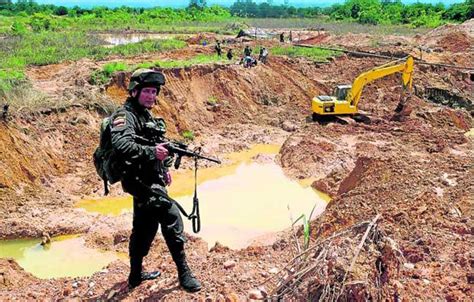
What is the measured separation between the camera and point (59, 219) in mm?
9758

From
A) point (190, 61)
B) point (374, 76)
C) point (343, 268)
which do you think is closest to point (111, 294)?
point (343, 268)

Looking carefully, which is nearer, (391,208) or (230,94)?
(391,208)

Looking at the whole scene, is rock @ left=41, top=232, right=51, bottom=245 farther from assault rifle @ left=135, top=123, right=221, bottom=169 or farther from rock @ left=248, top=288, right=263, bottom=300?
rock @ left=248, top=288, right=263, bottom=300

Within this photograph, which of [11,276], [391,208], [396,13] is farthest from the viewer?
[396,13]

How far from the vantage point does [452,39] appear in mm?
27688

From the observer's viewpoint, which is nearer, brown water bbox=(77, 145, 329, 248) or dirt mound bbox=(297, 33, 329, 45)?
brown water bbox=(77, 145, 329, 248)

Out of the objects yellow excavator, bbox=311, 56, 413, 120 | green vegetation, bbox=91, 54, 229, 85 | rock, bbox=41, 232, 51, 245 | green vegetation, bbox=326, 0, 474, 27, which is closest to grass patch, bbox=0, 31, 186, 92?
green vegetation, bbox=91, 54, 229, 85

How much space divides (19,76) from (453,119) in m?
14.0

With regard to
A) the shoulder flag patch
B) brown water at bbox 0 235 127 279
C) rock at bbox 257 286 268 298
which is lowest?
brown water at bbox 0 235 127 279

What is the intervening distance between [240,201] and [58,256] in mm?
4223

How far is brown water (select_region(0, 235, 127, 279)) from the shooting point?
816 cm

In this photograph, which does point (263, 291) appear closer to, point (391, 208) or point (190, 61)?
point (391, 208)

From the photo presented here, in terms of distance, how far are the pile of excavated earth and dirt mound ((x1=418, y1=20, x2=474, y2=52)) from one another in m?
0.18

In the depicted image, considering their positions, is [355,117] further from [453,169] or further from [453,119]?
[453,169]
